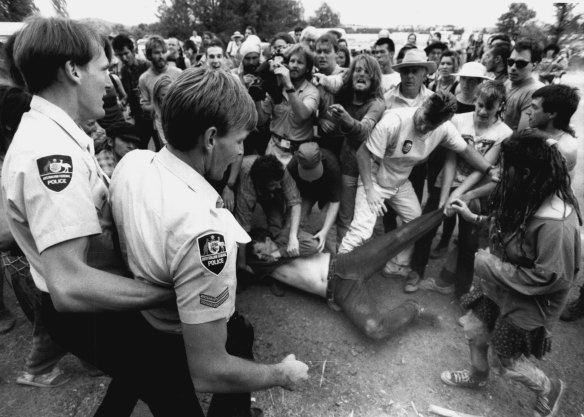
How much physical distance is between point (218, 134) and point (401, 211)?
2.58m

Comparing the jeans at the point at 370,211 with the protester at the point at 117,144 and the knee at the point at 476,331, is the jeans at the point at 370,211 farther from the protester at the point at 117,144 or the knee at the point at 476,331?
the protester at the point at 117,144

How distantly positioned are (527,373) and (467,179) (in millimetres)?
1681

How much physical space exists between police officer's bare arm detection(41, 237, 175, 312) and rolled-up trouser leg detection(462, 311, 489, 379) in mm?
1982

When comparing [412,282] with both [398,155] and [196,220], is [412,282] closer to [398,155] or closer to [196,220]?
[398,155]

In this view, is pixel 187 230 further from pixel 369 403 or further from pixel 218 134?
pixel 369 403

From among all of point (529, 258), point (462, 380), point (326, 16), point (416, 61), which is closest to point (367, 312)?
point (462, 380)

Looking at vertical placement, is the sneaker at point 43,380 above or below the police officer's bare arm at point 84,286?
below

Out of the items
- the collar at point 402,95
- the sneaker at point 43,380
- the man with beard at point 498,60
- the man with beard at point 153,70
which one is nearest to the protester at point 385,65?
the collar at point 402,95

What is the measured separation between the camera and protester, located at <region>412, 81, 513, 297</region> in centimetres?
312

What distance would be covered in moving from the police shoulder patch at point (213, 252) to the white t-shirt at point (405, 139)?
92.3 inches

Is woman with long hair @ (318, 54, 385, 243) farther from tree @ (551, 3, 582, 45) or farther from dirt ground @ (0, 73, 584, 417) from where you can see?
A: tree @ (551, 3, 582, 45)

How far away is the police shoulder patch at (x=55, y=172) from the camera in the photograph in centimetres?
113

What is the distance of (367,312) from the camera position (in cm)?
281

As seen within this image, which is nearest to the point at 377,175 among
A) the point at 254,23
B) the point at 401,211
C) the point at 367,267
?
the point at 401,211
